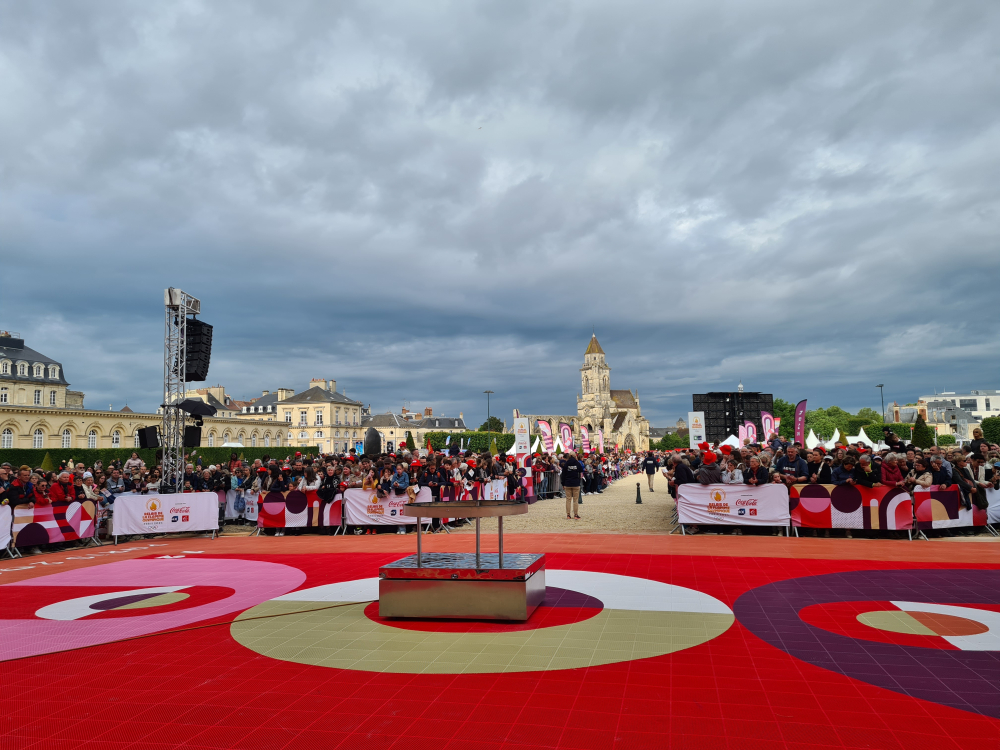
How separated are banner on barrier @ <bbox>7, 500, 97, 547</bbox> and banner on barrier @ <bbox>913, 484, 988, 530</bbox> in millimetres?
19012

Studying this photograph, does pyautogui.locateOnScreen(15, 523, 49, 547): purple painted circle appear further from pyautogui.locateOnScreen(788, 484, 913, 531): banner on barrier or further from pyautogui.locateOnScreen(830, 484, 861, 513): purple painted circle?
pyautogui.locateOnScreen(830, 484, 861, 513): purple painted circle

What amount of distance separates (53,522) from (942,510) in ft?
65.2

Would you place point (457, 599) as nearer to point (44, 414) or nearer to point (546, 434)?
point (546, 434)

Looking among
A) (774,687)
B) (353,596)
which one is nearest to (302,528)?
(353,596)

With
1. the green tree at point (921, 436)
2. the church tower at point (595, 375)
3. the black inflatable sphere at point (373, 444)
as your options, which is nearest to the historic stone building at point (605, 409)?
the church tower at point (595, 375)

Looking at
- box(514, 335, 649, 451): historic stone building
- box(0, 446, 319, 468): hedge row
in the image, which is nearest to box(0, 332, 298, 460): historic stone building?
box(0, 446, 319, 468): hedge row

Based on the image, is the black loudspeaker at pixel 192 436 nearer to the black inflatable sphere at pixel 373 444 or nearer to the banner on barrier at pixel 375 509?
the banner on barrier at pixel 375 509

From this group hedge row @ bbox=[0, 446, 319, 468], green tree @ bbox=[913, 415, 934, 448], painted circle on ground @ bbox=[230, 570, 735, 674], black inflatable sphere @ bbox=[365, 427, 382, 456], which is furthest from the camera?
hedge row @ bbox=[0, 446, 319, 468]

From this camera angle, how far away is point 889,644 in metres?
6.16

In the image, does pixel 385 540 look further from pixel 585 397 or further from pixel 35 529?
pixel 585 397

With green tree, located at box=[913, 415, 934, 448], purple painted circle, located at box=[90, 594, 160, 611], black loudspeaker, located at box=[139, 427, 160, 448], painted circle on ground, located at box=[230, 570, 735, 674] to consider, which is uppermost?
black loudspeaker, located at box=[139, 427, 160, 448]

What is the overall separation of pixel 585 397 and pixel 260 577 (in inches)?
5684

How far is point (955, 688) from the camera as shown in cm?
500

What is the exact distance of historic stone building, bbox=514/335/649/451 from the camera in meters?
142
